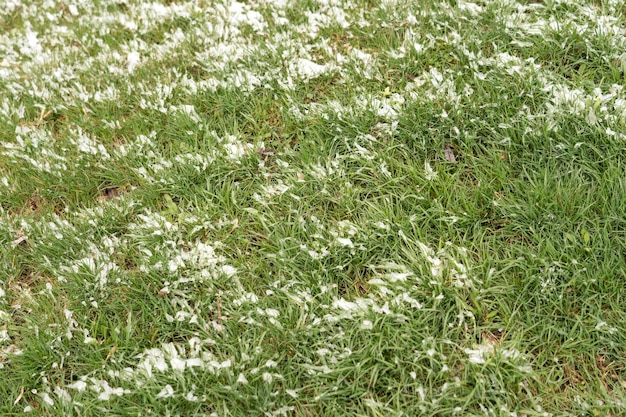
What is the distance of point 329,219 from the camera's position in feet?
12.8

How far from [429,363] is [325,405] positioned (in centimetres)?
69

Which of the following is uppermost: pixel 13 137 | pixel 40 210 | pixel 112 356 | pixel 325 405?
pixel 13 137

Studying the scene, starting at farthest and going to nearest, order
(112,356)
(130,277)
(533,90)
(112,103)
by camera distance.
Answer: (112,103) < (533,90) < (130,277) < (112,356)

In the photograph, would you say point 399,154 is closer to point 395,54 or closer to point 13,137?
point 395,54

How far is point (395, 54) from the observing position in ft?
15.6

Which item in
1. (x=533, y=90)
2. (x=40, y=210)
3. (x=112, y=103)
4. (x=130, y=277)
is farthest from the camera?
(x=112, y=103)

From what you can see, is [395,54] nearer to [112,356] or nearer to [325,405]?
[325,405]

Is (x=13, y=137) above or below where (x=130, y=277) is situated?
above

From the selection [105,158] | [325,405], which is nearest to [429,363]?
[325,405]

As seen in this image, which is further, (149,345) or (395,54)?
(395,54)

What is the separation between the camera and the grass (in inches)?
124

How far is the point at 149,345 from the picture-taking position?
138 inches

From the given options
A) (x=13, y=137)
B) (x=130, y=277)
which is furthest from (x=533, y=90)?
(x=13, y=137)

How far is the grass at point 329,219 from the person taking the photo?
10.3ft
